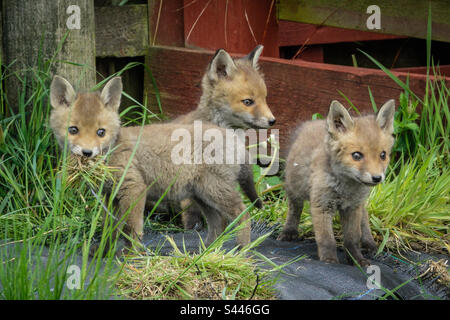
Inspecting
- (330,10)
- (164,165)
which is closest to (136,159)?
(164,165)

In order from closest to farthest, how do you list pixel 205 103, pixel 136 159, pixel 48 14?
pixel 136 159 → pixel 48 14 → pixel 205 103

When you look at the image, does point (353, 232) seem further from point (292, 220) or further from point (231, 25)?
point (231, 25)

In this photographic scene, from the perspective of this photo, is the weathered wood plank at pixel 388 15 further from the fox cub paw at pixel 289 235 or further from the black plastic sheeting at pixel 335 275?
the black plastic sheeting at pixel 335 275

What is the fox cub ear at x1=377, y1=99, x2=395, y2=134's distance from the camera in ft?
13.0

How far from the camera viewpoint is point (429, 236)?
4.35 metres

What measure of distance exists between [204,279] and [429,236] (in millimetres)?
1991

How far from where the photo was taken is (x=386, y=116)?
4.00 meters

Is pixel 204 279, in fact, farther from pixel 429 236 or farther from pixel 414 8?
pixel 414 8

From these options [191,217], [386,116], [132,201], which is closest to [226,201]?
[132,201]

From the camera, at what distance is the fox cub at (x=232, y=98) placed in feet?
16.2

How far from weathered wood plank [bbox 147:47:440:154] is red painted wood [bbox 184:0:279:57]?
0.36 meters

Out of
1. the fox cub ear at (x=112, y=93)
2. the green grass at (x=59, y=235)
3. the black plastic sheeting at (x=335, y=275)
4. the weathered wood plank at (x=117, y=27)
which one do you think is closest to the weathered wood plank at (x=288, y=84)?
the weathered wood plank at (x=117, y=27)

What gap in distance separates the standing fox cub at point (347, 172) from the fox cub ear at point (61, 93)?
67.0 inches

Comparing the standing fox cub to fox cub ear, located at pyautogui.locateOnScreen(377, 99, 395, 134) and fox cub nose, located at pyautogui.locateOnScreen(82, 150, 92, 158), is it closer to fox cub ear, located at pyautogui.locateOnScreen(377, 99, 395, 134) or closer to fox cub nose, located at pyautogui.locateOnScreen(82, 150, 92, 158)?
fox cub ear, located at pyautogui.locateOnScreen(377, 99, 395, 134)
